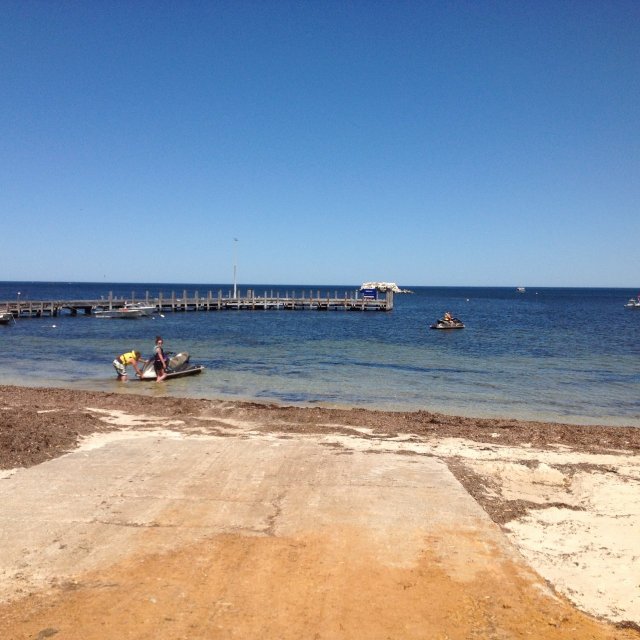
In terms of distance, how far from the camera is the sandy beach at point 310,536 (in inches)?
219

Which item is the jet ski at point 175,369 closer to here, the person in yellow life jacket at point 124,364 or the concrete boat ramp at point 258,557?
the person in yellow life jacket at point 124,364

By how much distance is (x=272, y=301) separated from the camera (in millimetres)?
76375

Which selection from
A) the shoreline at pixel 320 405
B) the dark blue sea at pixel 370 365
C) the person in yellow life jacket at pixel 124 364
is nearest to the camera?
the shoreline at pixel 320 405

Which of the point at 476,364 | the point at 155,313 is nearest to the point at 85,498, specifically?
the point at 476,364

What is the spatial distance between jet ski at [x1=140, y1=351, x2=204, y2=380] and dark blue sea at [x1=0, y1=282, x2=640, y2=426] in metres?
0.50

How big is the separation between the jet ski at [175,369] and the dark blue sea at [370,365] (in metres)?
0.50

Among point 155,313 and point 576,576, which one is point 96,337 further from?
point 576,576

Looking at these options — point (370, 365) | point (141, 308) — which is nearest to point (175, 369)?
point (370, 365)

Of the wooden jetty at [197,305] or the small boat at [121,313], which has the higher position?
the wooden jetty at [197,305]

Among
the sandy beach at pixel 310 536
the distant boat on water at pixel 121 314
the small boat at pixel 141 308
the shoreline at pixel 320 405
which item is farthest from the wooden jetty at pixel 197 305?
the sandy beach at pixel 310 536

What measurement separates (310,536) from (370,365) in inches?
840

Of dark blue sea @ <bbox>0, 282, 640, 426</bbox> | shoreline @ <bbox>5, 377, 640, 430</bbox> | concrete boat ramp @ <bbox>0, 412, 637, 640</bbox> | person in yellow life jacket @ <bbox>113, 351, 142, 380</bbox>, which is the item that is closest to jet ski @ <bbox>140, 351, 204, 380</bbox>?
person in yellow life jacket @ <bbox>113, 351, 142, 380</bbox>

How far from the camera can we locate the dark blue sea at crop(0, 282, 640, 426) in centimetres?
2031

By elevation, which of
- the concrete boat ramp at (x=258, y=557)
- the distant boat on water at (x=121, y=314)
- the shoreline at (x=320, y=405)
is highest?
the distant boat on water at (x=121, y=314)
